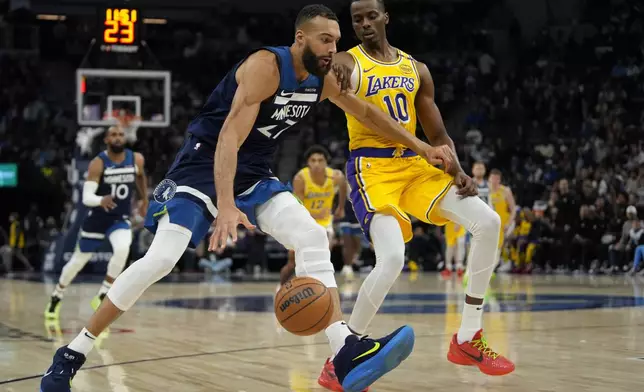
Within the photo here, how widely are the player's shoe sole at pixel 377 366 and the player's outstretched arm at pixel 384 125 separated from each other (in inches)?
51.8

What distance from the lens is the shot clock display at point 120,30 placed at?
1659 centimetres

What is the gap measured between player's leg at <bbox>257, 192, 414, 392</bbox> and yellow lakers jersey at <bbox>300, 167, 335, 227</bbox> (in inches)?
308

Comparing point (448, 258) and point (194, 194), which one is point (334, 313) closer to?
point (194, 194)

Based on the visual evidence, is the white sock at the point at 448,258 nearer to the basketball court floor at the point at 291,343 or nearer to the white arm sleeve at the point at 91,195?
the basketball court floor at the point at 291,343

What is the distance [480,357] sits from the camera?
5.19 meters

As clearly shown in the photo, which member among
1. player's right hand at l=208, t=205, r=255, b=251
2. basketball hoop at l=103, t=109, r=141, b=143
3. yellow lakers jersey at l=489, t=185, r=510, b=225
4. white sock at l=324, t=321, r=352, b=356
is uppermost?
player's right hand at l=208, t=205, r=255, b=251

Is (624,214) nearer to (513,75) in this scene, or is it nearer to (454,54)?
(513,75)

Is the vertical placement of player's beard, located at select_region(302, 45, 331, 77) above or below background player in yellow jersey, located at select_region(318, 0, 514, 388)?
above

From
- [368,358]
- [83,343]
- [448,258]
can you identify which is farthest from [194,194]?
[448,258]

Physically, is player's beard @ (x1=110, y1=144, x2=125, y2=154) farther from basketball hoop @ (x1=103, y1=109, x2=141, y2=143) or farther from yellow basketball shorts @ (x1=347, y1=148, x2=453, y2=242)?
basketball hoop @ (x1=103, y1=109, x2=141, y2=143)

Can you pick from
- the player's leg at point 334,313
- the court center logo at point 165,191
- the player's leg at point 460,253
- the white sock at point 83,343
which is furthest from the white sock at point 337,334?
the player's leg at point 460,253

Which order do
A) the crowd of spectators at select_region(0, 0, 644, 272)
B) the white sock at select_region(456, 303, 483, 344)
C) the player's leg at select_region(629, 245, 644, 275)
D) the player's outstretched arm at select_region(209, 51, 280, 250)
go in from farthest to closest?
the crowd of spectators at select_region(0, 0, 644, 272), the player's leg at select_region(629, 245, 644, 275), the white sock at select_region(456, 303, 483, 344), the player's outstretched arm at select_region(209, 51, 280, 250)

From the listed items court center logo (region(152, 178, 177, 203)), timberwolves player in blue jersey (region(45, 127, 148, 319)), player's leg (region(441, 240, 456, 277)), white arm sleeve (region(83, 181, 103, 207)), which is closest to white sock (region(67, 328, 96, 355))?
court center logo (region(152, 178, 177, 203))

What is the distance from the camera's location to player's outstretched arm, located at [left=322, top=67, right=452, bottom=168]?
16.7ft
